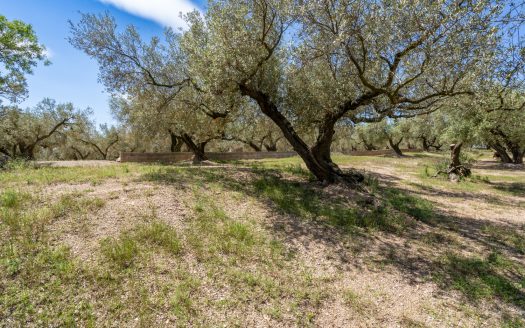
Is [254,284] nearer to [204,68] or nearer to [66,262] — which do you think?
[66,262]

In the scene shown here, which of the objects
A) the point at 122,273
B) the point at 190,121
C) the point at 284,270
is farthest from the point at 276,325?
the point at 190,121

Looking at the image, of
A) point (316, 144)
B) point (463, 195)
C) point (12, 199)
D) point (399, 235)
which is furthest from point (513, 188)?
point (12, 199)

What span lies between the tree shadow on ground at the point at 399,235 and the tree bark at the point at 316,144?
922 millimetres

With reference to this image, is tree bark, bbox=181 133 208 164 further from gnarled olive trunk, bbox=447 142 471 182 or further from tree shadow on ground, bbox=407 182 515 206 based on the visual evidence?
gnarled olive trunk, bbox=447 142 471 182

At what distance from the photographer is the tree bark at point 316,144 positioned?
13188 mm

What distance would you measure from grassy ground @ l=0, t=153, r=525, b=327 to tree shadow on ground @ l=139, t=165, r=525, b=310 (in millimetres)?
51

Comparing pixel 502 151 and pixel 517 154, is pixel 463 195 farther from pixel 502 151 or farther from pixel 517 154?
pixel 517 154

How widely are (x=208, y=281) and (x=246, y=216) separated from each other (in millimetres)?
3302

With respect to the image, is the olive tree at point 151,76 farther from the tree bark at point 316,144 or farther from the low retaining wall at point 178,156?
the low retaining wall at point 178,156

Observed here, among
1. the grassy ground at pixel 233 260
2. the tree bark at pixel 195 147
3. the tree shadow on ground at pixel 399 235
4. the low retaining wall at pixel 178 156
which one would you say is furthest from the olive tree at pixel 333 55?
the low retaining wall at pixel 178 156

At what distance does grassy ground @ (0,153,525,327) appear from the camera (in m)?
4.80

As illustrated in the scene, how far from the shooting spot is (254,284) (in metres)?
5.69

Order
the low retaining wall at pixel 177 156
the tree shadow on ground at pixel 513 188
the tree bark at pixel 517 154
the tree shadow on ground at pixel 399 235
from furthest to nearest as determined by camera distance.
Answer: the tree bark at pixel 517 154 < the low retaining wall at pixel 177 156 < the tree shadow on ground at pixel 513 188 < the tree shadow on ground at pixel 399 235

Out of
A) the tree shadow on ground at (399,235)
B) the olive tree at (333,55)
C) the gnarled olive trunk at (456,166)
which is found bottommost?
the tree shadow on ground at (399,235)
